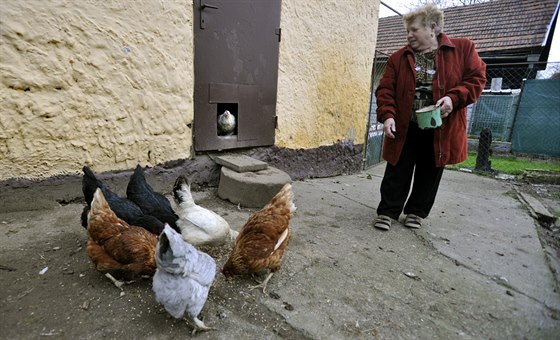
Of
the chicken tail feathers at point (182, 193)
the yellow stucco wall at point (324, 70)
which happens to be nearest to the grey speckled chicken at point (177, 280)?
the chicken tail feathers at point (182, 193)

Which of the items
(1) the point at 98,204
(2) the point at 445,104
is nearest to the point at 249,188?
(1) the point at 98,204

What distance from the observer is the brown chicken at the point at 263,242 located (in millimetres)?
2107

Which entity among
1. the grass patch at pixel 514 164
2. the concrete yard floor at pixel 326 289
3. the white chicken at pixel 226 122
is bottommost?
the grass patch at pixel 514 164

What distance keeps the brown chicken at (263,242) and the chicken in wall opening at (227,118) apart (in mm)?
1949

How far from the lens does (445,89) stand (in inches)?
114

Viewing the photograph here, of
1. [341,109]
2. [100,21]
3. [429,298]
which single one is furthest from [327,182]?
[100,21]

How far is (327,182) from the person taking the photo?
5270 mm

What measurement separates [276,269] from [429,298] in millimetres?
1083

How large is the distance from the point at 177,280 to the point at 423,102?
2739 mm

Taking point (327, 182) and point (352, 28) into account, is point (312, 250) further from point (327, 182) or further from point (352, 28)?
point (352, 28)

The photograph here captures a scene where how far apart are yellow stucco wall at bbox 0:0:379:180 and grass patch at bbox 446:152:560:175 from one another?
6580mm

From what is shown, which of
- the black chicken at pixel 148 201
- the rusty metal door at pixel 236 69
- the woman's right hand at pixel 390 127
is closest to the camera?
the black chicken at pixel 148 201

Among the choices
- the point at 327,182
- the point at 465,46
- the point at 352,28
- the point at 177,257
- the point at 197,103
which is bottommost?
the point at 327,182

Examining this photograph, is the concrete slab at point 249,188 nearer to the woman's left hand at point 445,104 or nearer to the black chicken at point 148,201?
the black chicken at point 148,201
